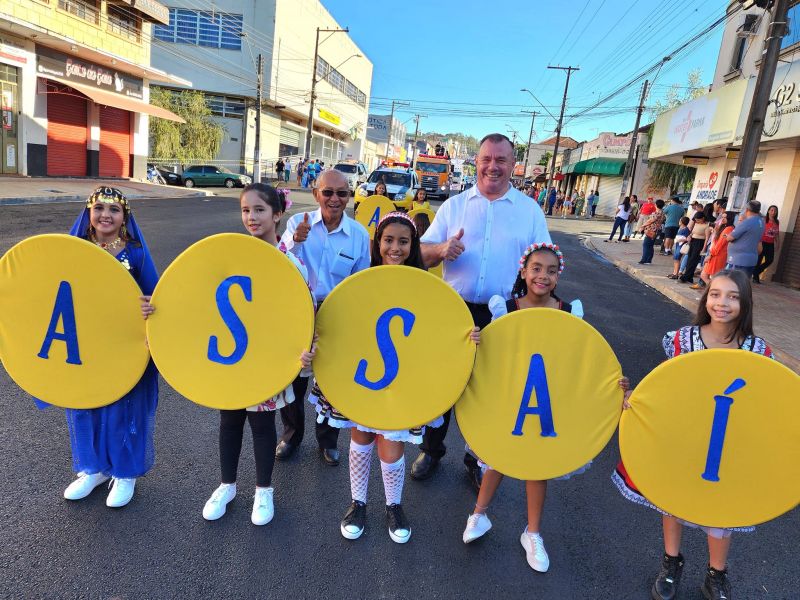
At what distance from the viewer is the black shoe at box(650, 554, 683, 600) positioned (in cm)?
229

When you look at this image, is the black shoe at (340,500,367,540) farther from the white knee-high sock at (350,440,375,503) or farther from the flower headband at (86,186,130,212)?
the flower headband at (86,186,130,212)

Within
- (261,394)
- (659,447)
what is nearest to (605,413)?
(659,447)

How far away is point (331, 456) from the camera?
3217 mm

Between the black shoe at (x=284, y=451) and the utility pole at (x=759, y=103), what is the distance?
9.33 m

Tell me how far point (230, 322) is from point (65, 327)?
805mm

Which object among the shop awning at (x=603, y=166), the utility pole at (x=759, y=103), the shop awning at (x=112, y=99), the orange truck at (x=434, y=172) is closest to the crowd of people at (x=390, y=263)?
the utility pole at (x=759, y=103)

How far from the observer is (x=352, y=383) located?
2273mm

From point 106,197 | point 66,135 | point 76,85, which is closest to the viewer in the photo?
point 106,197

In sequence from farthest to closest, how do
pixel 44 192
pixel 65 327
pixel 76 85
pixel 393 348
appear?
1. pixel 76 85
2. pixel 44 192
3. pixel 65 327
4. pixel 393 348

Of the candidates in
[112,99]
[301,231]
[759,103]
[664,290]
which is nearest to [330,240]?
[301,231]

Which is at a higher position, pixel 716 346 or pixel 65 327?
pixel 716 346

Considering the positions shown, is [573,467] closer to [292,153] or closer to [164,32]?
[164,32]

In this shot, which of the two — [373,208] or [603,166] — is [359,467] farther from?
[603,166]

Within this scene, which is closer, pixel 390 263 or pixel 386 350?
pixel 386 350
